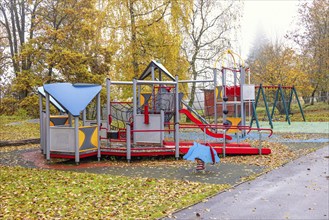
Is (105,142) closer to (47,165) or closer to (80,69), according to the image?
(47,165)

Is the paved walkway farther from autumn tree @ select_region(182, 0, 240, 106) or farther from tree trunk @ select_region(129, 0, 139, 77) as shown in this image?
autumn tree @ select_region(182, 0, 240, 106)

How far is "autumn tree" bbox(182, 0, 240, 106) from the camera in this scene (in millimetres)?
29250

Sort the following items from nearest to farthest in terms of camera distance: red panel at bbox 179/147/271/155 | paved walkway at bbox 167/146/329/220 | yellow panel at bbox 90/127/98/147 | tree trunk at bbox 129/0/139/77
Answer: paved walkway at bbox 167/146/329/220
yellow panel at bbox 90/127/98/147
red panel at bbox 179/147/271/155
tree trunk at bbox 129/0/139/77

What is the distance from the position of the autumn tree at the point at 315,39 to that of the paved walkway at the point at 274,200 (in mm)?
27123

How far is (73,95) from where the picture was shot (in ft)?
37.4

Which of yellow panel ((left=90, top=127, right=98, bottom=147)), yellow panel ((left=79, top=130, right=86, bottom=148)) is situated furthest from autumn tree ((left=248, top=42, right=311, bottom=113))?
yellow panel ((left=79, top=130, right=86, bottom=148))

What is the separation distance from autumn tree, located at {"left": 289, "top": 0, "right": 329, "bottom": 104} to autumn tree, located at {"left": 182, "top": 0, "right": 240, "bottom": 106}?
906 cm

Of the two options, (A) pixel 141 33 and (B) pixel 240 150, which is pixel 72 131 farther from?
(A) pixel 141 33

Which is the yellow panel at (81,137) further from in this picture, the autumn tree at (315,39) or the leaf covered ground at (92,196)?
the autumn tree at (315,39)

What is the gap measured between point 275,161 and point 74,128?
556 cm

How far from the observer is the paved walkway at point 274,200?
18.5 ft

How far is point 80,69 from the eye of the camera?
2345cm

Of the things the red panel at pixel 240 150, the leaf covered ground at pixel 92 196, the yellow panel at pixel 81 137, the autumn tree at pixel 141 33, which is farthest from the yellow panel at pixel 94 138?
the autumn tree at pixel 141 33

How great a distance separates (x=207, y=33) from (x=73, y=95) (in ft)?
66.7
